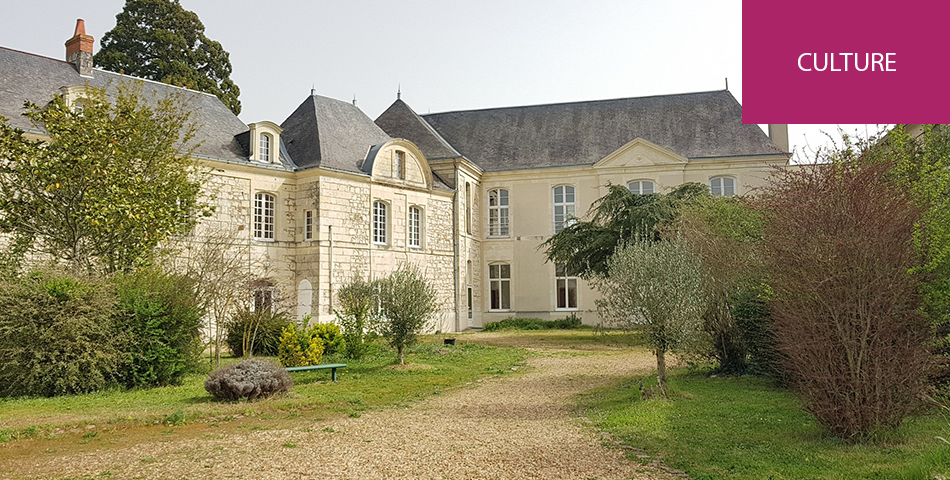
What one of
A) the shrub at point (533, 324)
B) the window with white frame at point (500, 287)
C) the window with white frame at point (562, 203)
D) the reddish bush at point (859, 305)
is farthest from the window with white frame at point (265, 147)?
the reddish bush at point (859, 305)

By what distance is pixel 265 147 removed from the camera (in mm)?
21922

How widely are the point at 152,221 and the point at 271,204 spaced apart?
365 inches

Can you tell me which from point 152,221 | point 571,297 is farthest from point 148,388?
point 571,297

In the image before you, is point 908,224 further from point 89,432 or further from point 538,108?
point 538,108

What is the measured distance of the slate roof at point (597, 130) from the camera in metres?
28.1

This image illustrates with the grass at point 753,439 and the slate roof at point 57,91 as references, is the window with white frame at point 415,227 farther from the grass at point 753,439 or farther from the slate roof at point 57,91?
the grass at point 753,439

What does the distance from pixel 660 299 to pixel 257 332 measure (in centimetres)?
964

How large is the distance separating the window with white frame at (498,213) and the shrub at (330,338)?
1498 cm

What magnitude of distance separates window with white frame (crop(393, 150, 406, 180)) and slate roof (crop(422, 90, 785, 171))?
596cm

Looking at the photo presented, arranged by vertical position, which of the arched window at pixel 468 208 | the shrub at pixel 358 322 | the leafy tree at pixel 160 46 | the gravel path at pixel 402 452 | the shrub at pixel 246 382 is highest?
the leafy tree at pixel 160 46

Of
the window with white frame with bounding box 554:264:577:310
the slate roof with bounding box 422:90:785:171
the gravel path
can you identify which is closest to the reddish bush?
the gravel path

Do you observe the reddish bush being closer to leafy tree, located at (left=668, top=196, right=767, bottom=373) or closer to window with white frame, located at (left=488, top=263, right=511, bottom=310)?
leafy tree, located at (left=668, top=196, right=767, bottom=373)

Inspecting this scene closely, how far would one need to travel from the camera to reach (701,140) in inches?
1113

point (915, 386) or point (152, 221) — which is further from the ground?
point (152, 221)
